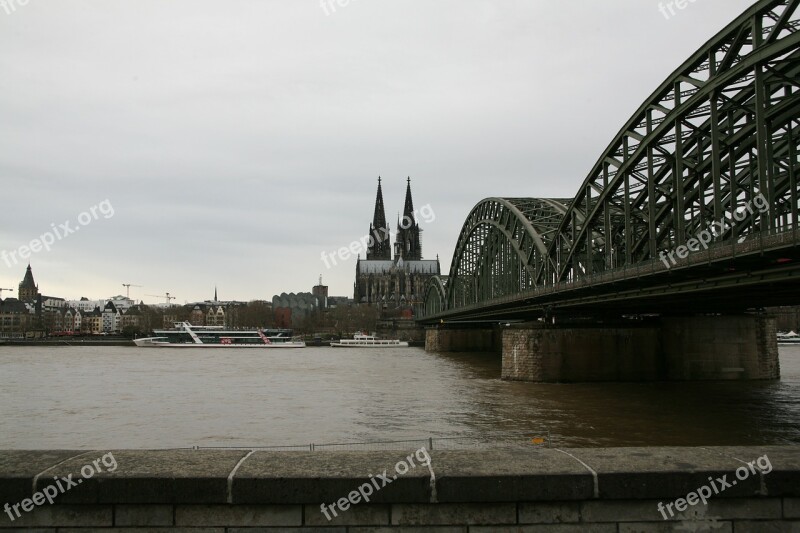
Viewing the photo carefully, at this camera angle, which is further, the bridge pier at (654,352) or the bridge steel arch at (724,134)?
the bridge pier at (654,352)

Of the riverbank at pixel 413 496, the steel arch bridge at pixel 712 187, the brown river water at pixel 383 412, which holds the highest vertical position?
the steel arch bridge at pixel 712 187

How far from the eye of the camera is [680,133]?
1382 inches

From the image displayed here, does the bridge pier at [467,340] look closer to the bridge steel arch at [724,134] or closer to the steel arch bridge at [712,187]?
the steel arch bridge at [712,187]

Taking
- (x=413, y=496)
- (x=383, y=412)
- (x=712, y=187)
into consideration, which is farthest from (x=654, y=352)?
(x=413, y=496)

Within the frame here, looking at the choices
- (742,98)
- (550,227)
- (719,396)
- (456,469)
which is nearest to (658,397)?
(719,396)

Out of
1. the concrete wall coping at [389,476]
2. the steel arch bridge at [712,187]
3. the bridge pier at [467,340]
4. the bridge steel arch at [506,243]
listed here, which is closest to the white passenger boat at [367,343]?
the bridge pier at [467,340]

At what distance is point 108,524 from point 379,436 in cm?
1999

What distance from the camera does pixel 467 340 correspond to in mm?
111125

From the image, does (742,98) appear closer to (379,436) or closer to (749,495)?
(379,436)

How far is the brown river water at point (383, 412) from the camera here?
977 inches

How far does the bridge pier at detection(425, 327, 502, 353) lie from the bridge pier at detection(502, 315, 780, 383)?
60317 mm

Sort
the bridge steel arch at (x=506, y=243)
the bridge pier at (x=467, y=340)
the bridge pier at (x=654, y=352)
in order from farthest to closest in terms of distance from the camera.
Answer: the bridge pier at (x=467, y=340)
the bridge steel arch at (x=506, y=243)
the bridge pier at (x=654, y=352)

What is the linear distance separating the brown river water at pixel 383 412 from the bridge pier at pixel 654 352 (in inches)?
61.3

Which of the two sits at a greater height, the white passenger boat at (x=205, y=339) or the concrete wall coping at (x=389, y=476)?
the white passenger boat at (x=205, y=339)
